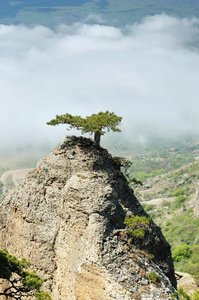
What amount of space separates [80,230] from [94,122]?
556 inches

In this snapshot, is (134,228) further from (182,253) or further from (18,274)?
(182,253)

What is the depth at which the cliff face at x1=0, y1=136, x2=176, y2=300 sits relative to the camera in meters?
21.4

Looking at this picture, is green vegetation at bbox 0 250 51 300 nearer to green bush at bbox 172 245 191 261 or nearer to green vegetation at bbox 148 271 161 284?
green vegetation at bbox 148 271 161 284

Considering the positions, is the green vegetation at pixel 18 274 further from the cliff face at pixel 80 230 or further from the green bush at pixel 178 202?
the green bush at pixel 178 202

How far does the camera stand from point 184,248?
100250mm

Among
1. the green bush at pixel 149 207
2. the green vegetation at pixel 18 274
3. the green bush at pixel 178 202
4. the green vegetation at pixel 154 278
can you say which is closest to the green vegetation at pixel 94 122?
the green vegetation at pixel 18 274

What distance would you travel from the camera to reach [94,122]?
3497cm

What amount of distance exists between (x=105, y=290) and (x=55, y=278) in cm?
763

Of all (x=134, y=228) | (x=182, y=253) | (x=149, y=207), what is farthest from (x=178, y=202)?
(x=134, y=228)

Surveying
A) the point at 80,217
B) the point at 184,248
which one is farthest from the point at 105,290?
the point at 184,248

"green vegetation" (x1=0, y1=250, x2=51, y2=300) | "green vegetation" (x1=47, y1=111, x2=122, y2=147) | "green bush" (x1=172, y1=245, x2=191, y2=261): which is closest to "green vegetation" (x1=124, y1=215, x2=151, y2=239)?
"green vegetation" (x1=0, y1=250, x2=51, y2=300)

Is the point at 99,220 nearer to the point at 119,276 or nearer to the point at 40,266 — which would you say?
the point at 119,276

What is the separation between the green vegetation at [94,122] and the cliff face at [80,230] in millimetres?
2070

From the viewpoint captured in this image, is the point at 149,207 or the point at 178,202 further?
the point at 149,207
